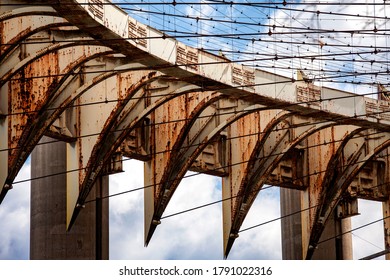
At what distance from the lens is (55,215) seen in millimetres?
44812

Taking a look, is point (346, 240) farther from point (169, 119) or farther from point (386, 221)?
point (169, 119)

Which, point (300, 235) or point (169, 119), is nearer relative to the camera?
point (169, 119)

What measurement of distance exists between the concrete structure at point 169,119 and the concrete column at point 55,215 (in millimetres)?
403

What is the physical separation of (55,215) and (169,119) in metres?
4.89

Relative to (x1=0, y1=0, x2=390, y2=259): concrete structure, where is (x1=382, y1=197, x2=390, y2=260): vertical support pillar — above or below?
below

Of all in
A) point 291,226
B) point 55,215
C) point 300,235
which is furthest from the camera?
point 291,226

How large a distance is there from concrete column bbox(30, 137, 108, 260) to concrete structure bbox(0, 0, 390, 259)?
0.40 metres

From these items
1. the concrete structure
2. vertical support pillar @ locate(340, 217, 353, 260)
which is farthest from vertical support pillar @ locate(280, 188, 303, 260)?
vertical support pillar @ locate(340, 217, 353, 260)

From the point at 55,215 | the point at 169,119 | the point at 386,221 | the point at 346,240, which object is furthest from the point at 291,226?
the point at 55,215

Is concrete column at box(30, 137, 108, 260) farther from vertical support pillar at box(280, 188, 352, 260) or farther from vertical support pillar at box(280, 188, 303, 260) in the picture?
vertical support pillar at box(280, 188, 303, 260)

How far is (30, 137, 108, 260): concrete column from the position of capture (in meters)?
44.8

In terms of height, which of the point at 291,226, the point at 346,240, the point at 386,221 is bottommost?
the point at 346,240

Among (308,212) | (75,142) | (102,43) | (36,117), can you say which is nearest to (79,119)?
(75,142)

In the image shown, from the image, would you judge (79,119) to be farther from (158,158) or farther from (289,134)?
(289,134)
